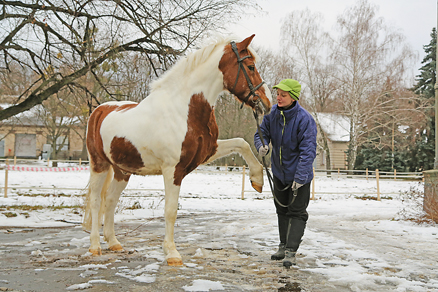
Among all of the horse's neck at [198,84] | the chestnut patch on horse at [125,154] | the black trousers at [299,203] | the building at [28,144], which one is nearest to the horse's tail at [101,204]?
the chestnut patch on horse at [125,154]

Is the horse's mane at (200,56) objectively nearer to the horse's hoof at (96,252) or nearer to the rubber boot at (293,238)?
the rubber boot at (293,238)

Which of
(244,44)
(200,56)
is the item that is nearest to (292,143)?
(244,44)

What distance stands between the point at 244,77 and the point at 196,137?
0.83 metres

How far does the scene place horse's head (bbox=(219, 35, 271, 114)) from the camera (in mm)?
4023

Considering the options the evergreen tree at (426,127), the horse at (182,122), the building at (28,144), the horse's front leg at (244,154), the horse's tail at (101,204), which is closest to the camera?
the horse at (182,122)

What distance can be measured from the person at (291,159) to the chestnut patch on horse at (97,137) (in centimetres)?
191

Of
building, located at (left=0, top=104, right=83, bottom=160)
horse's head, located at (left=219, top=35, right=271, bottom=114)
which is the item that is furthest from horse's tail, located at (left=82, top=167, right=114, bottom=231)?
building, located at (left=0, top=104, right=83, bottom=160)

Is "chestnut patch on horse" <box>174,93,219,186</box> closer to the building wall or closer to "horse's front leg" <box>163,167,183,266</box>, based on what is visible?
"horse's front leg" <box>163,167,183,266</box>

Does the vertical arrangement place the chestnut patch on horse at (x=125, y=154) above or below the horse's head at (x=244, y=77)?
below

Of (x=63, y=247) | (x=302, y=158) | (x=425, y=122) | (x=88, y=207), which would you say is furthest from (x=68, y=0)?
(x=425, y=122)

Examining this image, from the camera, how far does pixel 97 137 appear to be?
15.9 feet

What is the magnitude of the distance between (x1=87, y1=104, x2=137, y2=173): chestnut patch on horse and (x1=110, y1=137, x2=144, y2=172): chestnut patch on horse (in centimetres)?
45

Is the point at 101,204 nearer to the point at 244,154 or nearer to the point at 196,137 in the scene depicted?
the point at 196,137

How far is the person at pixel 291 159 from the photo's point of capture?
3924mm
